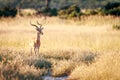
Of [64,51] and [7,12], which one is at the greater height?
[64,51]

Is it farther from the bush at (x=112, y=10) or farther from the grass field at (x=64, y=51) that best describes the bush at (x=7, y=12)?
the bush at (x=112, y=10)

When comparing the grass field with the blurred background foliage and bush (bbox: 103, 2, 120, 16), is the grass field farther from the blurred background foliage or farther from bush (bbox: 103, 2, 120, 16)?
the blurred background foliage

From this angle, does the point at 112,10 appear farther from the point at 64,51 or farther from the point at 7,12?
the point at 64,51

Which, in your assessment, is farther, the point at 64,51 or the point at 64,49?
the point at 64,49

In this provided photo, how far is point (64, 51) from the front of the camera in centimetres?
1755

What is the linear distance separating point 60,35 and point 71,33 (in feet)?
3.20

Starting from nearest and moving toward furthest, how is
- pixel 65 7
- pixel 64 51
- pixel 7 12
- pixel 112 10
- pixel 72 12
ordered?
pixel 64 51 < pixel 112 10 < pixel 72 12 < pixel 7 12 < pixel 65 7

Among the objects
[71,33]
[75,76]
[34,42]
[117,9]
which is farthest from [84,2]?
[75,76]

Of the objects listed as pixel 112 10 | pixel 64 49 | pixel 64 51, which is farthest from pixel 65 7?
pixel 64 51

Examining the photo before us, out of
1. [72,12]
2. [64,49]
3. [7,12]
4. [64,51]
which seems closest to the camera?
[64,51]

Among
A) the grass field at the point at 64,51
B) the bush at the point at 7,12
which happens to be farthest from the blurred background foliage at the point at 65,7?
the grass field at the point at 64,51

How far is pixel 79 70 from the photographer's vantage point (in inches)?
477

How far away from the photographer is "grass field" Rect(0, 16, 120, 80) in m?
11.7

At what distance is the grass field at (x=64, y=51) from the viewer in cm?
1166
